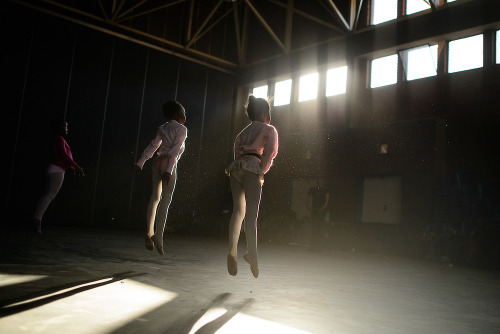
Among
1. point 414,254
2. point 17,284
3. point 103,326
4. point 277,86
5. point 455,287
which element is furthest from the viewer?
point 277,86

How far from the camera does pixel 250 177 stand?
3100mm

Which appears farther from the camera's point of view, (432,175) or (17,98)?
(17,98)

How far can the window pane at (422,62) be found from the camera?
992 centimetres

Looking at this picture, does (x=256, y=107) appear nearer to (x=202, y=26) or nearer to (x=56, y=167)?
(x=56, y=167)

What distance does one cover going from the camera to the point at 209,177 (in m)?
13.7

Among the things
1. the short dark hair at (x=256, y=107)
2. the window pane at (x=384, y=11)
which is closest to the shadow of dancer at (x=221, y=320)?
the short dark hair at (x=256, y=107)

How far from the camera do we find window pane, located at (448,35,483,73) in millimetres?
9219

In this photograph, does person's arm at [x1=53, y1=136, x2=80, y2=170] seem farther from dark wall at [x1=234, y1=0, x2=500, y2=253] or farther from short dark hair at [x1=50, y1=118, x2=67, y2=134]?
dark wall at [x1=234, y1=0, x2=500, y2=253]

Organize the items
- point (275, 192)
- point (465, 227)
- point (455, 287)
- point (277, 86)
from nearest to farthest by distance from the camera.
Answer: point (455, 287) → point (465, 227) → point (275, 192) → point (277, 86)

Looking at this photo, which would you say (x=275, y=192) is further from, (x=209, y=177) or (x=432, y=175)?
(x=432, y=175)

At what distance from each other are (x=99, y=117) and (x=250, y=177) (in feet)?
32.6

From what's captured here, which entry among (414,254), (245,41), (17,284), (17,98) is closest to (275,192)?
(414,254)

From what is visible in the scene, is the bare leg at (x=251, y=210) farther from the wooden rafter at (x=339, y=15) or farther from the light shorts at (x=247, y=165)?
the wooden rafter at (x=339, y=15)

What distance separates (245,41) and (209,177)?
4.89 m
